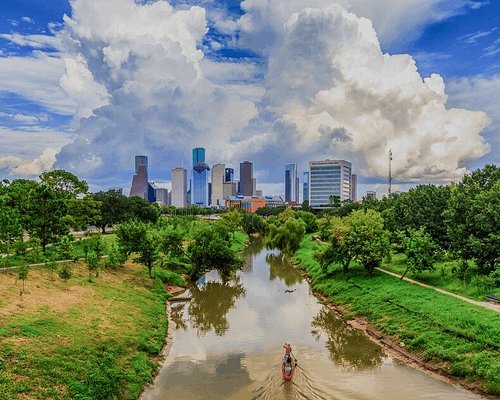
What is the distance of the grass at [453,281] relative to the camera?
107ft

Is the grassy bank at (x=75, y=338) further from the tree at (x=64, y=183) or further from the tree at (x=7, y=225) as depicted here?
the tree at (x=64, y=183)

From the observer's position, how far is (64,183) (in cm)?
5953

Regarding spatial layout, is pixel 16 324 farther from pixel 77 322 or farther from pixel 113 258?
pixel 113 258

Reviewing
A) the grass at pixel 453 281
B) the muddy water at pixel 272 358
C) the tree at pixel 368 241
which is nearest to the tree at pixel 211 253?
the muddy water at pixel 272 358

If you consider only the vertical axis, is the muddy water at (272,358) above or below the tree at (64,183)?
below

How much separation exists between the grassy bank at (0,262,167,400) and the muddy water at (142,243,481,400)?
1.65 meters

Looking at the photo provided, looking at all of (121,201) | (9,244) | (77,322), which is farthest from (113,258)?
(121,201)

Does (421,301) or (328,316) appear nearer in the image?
(421,301)

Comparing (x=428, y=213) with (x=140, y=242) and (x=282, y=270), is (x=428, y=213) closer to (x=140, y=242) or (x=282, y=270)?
(x=282, y=270)

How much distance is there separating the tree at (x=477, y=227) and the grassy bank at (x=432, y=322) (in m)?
6.32

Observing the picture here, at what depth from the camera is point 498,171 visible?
5300 cm

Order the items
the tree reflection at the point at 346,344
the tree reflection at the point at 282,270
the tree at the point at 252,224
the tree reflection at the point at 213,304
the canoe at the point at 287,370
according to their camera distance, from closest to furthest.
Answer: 1. the canoe at the point at 287,370
2. the tree reflection at the point at 346,344
3. the tree reflection at the point at 213,304
4. the tree reflection at the point at 282,270
5. the tree at the point at 252,224

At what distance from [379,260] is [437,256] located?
5428 millimetres

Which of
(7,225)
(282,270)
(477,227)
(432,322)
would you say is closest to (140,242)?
(7,225)
